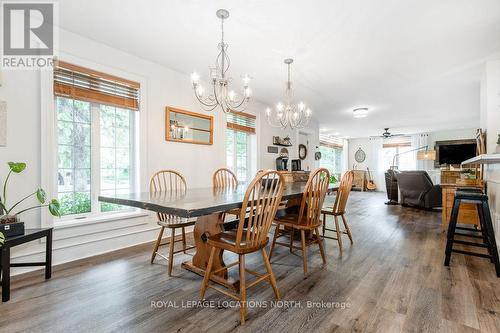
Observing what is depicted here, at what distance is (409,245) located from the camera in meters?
3.08

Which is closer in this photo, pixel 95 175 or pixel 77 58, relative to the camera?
pixel 77 58

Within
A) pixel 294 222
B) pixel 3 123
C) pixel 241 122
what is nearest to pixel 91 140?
pixel 3 123

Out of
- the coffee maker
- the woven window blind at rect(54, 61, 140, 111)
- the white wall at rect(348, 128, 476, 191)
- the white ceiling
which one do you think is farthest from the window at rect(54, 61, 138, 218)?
the white wall at rect(348, 128, 476, 191)

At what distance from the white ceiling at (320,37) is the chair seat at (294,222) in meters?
1.88

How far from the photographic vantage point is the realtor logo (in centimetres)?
220

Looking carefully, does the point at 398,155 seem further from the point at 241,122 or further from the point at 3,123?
the point at 3,123

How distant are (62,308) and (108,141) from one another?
183 centimetres

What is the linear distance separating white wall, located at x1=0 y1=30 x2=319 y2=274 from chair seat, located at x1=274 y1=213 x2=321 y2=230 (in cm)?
171

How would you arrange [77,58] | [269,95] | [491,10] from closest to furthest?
[491,10]
[77,58]
[269,95]

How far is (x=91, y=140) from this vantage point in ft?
9.17

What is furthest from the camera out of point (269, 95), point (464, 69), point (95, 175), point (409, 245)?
point (269, 95)

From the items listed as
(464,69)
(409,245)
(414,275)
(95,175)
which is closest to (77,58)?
(95,175)

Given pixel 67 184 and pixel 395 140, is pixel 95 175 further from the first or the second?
pixel 395 140

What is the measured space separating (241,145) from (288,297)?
3.42 meters
